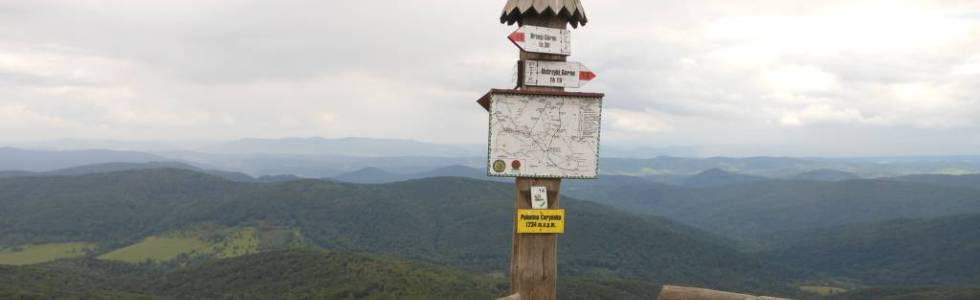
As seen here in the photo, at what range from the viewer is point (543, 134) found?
12750 mm

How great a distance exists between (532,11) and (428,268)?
4567 inches

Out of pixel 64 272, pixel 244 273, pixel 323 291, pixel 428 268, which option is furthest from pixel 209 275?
pixel 428 268

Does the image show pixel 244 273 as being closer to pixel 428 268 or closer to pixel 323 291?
pixel 323 291

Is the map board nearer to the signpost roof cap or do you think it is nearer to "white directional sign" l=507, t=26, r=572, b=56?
"white directional sign" l=507, t=26, r=572, b=56

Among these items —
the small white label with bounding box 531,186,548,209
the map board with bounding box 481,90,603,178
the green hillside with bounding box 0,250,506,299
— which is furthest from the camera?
the green hillside with bounding box 0,250,506,299

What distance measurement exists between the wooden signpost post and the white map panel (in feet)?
0.06

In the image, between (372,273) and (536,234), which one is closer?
(536,234)

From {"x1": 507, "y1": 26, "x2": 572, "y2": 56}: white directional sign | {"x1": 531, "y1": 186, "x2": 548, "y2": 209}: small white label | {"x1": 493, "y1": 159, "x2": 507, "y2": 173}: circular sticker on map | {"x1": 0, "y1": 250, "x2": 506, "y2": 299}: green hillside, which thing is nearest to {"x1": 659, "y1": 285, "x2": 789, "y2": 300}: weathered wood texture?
{"x1": 531, "y1": 186, "x2": 548, "y2": 209}: small white label

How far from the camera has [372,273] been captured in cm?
11669

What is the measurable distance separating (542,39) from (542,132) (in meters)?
1.87

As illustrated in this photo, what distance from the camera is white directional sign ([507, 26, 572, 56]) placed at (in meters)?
12.5

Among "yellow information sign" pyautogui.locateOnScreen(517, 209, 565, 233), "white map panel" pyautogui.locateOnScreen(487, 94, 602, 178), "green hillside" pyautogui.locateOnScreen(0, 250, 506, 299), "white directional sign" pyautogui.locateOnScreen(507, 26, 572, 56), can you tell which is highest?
"white directional sign" pyautogui.locateOnScreen(507, 26, 572, 56)

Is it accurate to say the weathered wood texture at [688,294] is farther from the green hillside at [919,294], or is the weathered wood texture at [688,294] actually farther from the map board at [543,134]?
the green hillside at [919,294]

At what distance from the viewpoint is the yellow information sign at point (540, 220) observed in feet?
41.5
